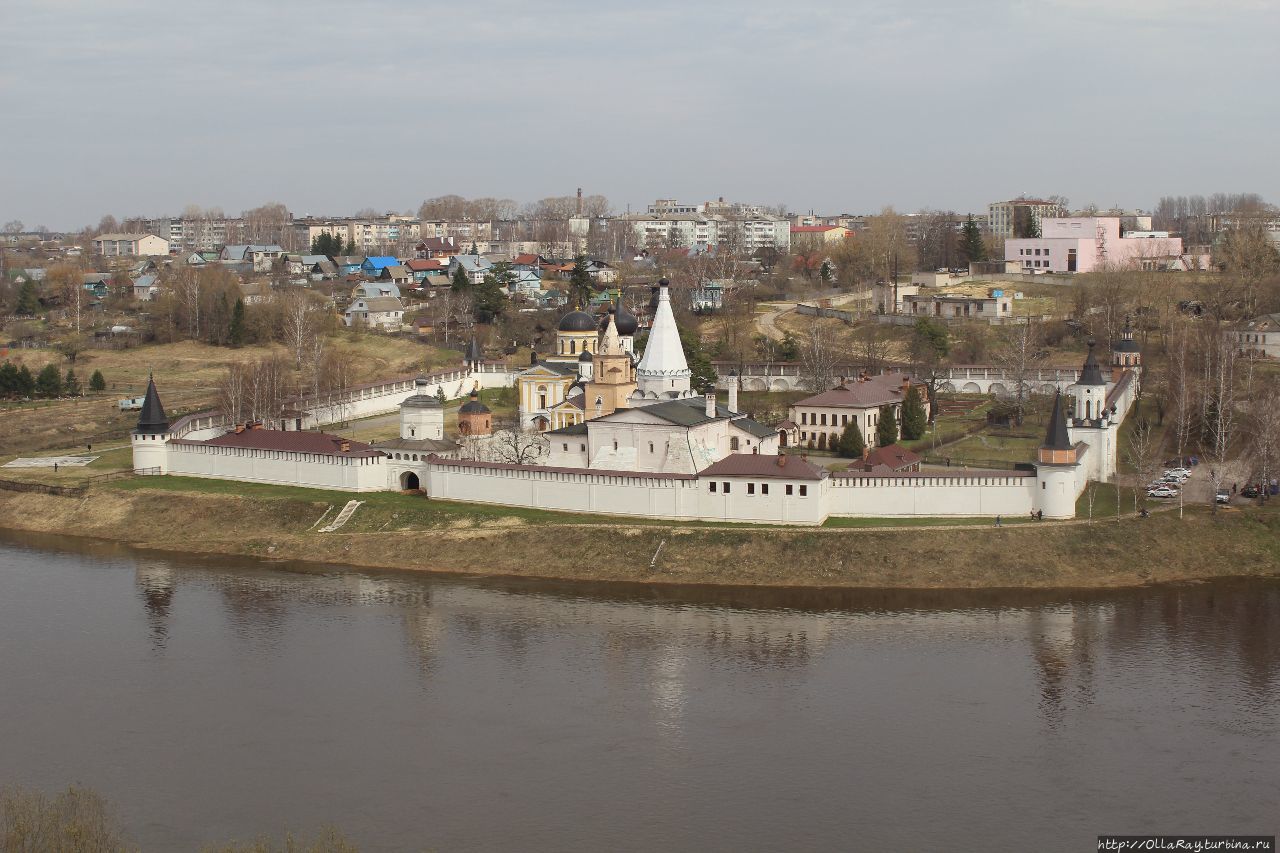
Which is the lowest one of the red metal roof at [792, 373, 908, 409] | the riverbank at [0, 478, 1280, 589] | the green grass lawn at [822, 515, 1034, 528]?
the riverbank at [0, 478, 1280, 589]

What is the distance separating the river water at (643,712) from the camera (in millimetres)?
19188

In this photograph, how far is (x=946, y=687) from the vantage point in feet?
78.4

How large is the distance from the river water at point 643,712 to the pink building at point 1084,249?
138 ft

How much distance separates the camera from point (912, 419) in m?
41.7

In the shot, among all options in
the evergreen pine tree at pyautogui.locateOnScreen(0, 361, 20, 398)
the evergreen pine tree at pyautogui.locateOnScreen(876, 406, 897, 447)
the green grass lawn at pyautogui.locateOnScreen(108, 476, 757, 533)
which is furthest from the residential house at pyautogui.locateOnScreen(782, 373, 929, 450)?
the evergreen pine tree at pyautogui.locateOnScreen(0, 361, 20, 398)

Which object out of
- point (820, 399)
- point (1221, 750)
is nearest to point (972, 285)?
point (820, 399)

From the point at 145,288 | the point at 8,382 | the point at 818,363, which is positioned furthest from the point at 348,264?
the point at 818,363

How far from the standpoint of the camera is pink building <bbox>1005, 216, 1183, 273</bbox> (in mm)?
69875

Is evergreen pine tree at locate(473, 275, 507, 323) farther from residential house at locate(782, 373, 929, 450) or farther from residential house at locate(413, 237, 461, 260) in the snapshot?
residential house at locate(413, 237, 461, 260)

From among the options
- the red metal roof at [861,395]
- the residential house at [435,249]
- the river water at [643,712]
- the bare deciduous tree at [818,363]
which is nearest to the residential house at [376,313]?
the bare deciduous tree at [818,363]

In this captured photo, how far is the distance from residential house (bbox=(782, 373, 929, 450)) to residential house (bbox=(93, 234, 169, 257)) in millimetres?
90514

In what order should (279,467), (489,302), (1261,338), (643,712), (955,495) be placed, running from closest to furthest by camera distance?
(643,712)
(955,495)
(279,467)
(1261,338)
(489,302)

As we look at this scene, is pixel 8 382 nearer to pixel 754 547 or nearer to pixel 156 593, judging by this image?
pixel 156 593

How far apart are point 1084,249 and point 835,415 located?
33.6 meters
